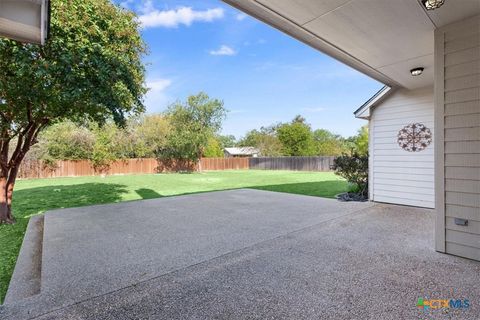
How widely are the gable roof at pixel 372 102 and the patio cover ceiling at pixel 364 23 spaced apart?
1667 mm

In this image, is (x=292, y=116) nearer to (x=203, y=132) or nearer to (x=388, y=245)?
(x=203, y=132)

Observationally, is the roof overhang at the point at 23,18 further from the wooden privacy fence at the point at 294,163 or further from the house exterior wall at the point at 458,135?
the wooden privacy fence at the point at 294,163

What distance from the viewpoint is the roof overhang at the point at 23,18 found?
63.4 inches

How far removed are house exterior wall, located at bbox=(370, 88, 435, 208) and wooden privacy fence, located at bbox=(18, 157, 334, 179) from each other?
12180 millimetres

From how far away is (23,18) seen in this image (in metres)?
1.65

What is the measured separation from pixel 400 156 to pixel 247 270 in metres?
4.64

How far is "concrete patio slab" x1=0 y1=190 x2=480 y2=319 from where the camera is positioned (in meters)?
1.79

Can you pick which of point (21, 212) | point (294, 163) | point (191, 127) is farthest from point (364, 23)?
point (294, 163)

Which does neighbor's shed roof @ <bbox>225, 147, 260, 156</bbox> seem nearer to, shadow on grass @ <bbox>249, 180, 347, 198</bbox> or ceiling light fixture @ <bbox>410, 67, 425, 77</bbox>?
shadow on grass @ <bbox>249, 180, 347, 198</bbox>

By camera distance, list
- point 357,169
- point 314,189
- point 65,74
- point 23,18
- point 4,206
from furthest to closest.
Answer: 1. point 314,189
2. point 357,169
3. point 4,206
4. point 65,74
5. point 23,18

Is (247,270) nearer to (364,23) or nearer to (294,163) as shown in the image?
(364,23)

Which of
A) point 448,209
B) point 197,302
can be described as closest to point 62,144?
point 197,302

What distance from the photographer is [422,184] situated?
5.09 m

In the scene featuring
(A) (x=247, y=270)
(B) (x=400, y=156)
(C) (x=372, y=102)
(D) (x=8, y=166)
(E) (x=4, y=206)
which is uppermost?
(C) (x=372, y=102)
